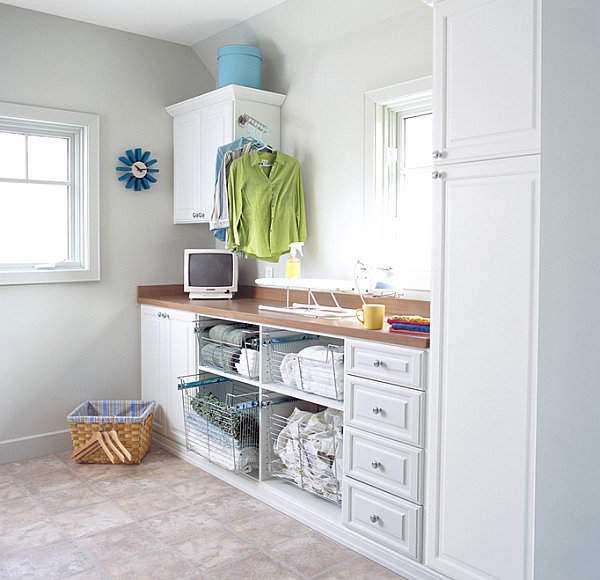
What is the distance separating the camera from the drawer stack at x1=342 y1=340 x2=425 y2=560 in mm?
2182

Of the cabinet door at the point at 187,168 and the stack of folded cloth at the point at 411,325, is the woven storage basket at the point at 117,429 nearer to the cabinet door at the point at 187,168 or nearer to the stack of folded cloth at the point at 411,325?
the cabinet door at the point at 187,168

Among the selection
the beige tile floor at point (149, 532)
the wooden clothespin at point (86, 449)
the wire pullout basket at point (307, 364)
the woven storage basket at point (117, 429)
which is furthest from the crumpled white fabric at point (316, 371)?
the wooden clothespin at point (86, 449)

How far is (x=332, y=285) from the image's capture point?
9.36ft

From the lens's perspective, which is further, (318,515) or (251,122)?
(251,122)

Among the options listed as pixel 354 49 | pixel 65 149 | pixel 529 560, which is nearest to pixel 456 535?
pixel 529 560

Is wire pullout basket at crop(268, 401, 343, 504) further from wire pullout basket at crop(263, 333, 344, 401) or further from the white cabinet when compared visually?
the white cabinet

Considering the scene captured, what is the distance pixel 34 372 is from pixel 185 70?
2.22 m

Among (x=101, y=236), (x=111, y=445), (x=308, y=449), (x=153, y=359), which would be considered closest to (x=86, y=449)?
(x=111, y=445)

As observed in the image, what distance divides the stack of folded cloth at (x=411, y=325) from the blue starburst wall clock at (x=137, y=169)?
2.27 metres

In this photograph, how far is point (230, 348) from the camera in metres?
3.22

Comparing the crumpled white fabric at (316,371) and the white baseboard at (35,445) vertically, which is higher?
the crumpled white fabric at (316,371)

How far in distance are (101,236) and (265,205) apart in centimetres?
118

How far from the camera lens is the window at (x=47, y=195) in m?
3.54

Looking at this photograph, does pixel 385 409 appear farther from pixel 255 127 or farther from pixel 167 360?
pixel 255 127
